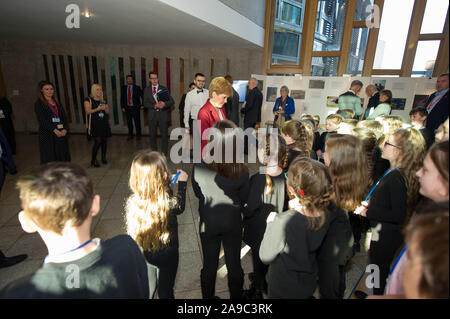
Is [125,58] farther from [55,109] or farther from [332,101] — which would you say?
[332,101]

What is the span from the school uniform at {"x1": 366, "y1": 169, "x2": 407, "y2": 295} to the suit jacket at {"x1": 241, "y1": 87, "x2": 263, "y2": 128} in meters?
4.19

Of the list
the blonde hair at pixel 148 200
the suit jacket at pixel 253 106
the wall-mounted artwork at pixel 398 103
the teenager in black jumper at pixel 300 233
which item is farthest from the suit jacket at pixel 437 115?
the blonde hair at pixel 148 200

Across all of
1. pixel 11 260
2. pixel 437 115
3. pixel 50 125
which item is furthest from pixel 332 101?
pixel 11 260

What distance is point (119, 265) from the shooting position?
831 mm

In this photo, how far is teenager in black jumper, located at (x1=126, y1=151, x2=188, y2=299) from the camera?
1285 mm

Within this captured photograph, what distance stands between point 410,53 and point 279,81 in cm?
351

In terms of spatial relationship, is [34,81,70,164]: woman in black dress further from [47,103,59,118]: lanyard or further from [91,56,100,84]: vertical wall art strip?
[91,56,100,84]: vertical wall art strip

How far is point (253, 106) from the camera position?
5.49 metres

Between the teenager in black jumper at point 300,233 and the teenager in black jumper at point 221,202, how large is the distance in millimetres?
307

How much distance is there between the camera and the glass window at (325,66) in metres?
6.76

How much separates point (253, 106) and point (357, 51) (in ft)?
12.3

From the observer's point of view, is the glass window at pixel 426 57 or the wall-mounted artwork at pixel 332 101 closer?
the glass window at pixel 426 57

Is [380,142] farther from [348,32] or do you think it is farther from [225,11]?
[348,32]

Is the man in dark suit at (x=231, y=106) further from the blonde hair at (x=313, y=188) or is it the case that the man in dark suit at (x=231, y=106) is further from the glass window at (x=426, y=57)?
the glass window at (x=426, y=57)
